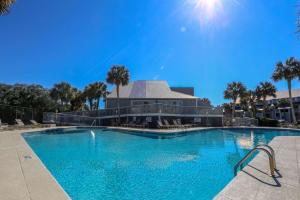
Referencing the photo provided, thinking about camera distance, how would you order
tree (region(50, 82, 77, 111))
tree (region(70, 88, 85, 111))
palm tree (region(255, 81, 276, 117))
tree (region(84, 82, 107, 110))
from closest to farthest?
palm tree (region(255, 81, 276, 117))
tree (region(50, 82, 77, 111))
tree (region(84, 82, 107, 110))
tree (region(70, 88, 85, 111))

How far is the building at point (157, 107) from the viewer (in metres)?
23.4

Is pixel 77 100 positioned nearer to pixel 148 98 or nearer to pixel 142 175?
pixel 148 98

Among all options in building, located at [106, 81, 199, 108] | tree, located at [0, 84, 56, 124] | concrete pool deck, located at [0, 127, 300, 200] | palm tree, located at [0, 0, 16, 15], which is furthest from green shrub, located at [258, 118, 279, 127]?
tree, located at [0, 84, 56, 124]

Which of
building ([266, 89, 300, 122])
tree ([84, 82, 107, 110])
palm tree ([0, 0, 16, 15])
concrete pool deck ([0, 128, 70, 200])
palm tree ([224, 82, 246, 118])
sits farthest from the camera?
building ([266, 89, 300, 122])

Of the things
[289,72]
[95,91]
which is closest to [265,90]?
[289,72]

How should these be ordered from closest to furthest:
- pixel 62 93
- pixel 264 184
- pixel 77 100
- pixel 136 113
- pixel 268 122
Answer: pixel 264 184 < pixel 136 113 < pixel 268 122 < pixel 62 93 < pixel 77 100

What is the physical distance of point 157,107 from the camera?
22953 millimetres

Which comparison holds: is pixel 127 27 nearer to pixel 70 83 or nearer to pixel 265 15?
pixel 265 15

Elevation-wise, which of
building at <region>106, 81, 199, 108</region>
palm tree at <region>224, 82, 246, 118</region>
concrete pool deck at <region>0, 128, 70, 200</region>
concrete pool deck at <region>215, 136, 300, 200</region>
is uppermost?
palm tree at <region>224, 82, 246, 118</region>

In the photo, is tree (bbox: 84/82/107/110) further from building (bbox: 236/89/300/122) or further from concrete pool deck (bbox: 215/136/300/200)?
building (bbox: 236/89/300/122)

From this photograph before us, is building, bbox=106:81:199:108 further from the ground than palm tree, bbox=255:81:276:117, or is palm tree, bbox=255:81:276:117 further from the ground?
palm tree, bbox=255:81:276:117

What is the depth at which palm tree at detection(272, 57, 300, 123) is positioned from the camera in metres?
27.0

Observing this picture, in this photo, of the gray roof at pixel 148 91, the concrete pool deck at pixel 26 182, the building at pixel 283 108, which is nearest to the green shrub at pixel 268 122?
the gray roof at pixel 148 91

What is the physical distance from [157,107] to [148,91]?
284 inches
